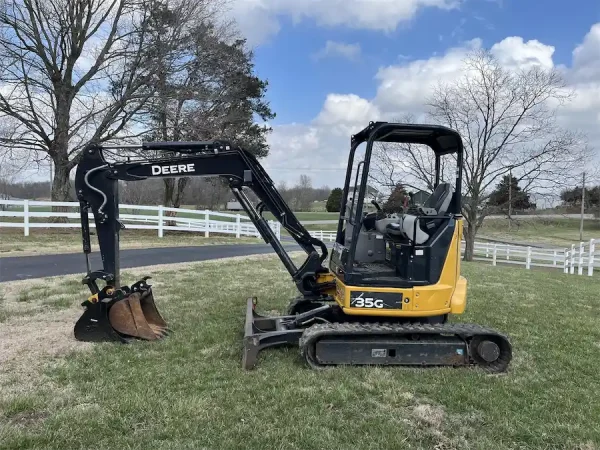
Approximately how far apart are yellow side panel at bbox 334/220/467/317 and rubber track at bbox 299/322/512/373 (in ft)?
0.47

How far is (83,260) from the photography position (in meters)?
13.0

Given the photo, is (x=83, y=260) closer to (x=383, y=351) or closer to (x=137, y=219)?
(x=137, y=219)

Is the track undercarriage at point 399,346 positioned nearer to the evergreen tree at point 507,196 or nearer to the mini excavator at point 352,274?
the mini excavator at point 352,274

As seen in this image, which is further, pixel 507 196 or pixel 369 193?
pixel 507 196

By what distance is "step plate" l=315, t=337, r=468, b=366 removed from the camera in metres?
5.22

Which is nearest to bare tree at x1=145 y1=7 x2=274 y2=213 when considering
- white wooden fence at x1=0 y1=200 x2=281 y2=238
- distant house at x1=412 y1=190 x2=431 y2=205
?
white wooden fence at x1=0 y1=200 x2=281 y2=238

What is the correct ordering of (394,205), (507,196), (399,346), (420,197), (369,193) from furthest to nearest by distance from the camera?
(507,196) → (394,205) → (420,197) → (369,193) → (399,346)

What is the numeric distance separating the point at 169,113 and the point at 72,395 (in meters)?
19.7

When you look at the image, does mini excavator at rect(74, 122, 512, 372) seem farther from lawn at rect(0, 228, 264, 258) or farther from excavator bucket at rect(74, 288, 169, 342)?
lawn at rect(0, 228, 264, 258)

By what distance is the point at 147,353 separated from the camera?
5.49 metres

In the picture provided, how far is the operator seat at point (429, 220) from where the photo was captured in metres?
Result: 5.42

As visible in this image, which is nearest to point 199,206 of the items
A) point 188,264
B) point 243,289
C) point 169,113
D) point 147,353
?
point 169,113

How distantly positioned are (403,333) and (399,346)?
15cm

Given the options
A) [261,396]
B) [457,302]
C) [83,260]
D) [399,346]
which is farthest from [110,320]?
[83,260]
